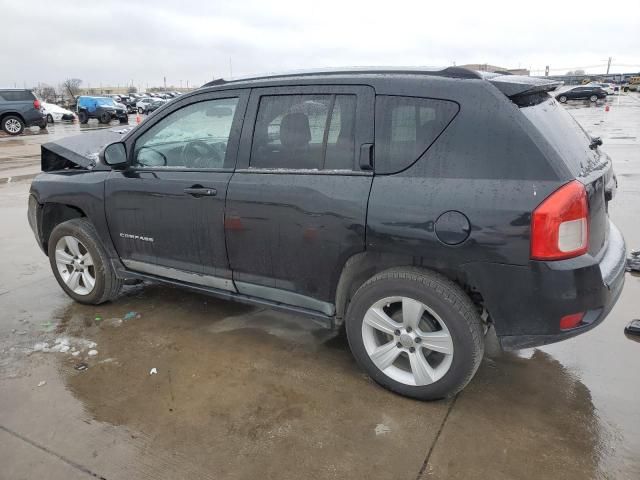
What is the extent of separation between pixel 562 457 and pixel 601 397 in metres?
0.66

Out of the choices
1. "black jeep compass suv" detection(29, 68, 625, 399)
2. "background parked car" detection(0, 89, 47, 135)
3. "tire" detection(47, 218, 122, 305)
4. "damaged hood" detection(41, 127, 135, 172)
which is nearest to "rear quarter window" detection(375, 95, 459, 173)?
"black jeep compass suv" detection(29, 68, 625, 399)

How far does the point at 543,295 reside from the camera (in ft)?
8.06

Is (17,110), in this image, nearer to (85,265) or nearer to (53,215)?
(53,215)

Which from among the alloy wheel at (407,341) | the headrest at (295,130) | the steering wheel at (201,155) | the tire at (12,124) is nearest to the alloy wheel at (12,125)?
the tire at (12,124)

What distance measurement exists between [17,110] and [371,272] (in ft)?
74.7

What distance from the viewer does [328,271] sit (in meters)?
3.02

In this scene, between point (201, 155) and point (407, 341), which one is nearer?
point (407, 341)

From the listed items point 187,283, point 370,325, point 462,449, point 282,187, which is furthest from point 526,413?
point 187,283

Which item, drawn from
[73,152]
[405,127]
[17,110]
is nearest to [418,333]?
[405,127]

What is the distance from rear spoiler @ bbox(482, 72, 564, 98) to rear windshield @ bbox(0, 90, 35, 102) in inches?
910

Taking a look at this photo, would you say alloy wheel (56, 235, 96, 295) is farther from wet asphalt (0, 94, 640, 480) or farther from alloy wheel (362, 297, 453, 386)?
alloy wheel (362, 297, 453, 386)

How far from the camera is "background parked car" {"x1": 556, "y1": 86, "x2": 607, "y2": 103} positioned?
4384cm

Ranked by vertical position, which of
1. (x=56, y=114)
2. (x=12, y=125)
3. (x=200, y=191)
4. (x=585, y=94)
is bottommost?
(x=12, y=125)

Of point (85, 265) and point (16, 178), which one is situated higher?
point (85, 265)
